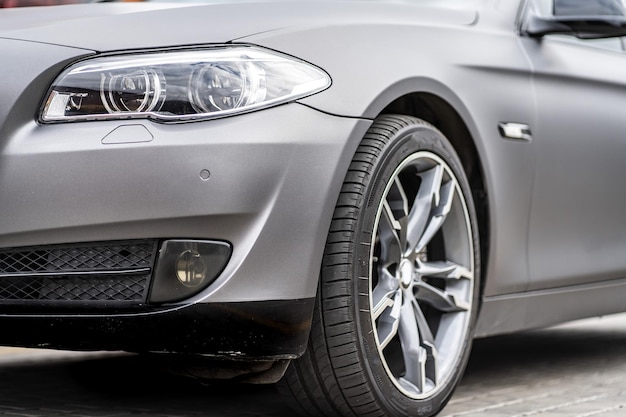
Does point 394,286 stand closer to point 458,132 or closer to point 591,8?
point 458,132

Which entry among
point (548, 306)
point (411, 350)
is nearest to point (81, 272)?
point (411, 350)

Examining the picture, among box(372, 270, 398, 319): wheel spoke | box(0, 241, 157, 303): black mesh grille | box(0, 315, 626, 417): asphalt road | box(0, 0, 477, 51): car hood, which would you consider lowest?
box(0, 315, 626, 417): asphalt road

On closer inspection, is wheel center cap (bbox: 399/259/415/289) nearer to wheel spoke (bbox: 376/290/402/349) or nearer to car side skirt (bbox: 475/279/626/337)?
wheel spoke (bbox: 376/290/402/349)

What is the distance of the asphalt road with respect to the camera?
3.66 meters

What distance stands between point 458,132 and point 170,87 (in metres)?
1.07

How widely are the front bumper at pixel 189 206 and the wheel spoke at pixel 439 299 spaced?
641 millimetres

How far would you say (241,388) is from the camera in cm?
416

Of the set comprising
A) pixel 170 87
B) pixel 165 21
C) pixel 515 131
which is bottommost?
pixel 515 131

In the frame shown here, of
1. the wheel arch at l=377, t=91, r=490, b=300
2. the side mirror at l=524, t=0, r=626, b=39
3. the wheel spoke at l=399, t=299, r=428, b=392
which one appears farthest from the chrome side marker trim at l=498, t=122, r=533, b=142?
the wheel spoke at l=399, t=299, r=428, b=392

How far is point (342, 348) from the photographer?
10.2 ft

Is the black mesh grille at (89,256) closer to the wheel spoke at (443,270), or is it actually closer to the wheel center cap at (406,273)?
the wheel center cap at (406,273)

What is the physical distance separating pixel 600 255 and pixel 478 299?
0.71 metres

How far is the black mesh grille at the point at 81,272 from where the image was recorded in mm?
2936

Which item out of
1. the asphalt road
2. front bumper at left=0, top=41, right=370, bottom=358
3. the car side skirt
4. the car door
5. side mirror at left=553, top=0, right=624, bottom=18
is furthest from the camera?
side mirror at left=553, top=0, right=624, bottom=18
